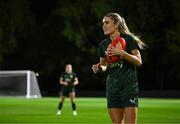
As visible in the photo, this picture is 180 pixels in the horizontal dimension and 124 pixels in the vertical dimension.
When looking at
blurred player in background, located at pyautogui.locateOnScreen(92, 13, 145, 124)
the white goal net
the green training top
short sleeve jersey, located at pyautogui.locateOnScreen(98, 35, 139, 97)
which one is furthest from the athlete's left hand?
the white goal net

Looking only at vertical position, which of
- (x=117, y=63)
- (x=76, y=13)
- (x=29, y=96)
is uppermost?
(x=76, y=13)

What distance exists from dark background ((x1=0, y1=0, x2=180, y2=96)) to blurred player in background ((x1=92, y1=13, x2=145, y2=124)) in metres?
49.7

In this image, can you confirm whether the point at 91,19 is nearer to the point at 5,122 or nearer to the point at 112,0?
the point at 112,0

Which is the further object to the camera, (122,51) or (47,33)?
(47,33)

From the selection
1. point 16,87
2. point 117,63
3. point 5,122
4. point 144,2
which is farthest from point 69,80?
point 144,2

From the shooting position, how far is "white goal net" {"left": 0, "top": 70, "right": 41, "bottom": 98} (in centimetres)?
4778

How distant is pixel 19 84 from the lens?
49844mm

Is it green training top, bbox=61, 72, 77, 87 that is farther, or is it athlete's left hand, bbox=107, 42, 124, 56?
green training top, bbox=61, 72, 77, 87

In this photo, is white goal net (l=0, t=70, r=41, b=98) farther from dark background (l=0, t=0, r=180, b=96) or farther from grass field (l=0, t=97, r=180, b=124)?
grass field (l=0, t=97, r=180, b=124)

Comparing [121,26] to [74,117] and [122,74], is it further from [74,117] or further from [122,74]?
[74,117]

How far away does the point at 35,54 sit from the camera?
6281cm

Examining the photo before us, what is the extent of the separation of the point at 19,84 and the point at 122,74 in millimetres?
42433

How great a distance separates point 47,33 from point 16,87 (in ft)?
47.0

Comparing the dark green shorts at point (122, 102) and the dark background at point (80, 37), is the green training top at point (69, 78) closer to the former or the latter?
the dark green shorts at point (122, 102)
